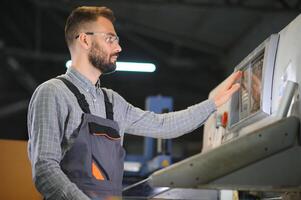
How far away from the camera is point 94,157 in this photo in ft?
5.14

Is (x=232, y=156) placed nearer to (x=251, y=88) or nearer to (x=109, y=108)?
(x=251, y=88)

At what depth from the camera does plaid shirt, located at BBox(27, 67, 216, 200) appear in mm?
1430

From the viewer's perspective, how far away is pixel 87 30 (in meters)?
1.76

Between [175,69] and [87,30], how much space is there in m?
6.38

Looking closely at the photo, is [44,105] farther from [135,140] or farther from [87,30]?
[135,140]

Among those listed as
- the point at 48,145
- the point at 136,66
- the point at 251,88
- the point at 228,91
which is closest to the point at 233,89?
the point at 228,91

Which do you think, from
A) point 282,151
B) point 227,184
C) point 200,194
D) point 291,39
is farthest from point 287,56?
point 200,194

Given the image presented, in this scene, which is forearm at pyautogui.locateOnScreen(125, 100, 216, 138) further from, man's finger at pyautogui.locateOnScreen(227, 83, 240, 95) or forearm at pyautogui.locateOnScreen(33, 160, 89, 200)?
forearm at pyautogui.locateOnScreen(33, 160, 89, 200)

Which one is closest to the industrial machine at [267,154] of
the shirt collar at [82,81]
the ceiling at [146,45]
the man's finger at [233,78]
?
the man's finger at [233,78]

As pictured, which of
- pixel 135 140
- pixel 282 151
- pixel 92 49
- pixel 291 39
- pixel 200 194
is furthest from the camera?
pixel 135 140

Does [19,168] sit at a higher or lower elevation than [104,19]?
lower

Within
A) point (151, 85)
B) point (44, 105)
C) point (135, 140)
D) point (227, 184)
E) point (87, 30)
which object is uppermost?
point (151, 85)

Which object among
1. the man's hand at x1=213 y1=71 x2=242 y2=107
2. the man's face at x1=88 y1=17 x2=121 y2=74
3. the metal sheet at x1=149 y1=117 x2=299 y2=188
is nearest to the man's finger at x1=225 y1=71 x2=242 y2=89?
the man's hand at x1=213 y1=71 x2=242 y2=107

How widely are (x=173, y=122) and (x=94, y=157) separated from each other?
0.45 m
